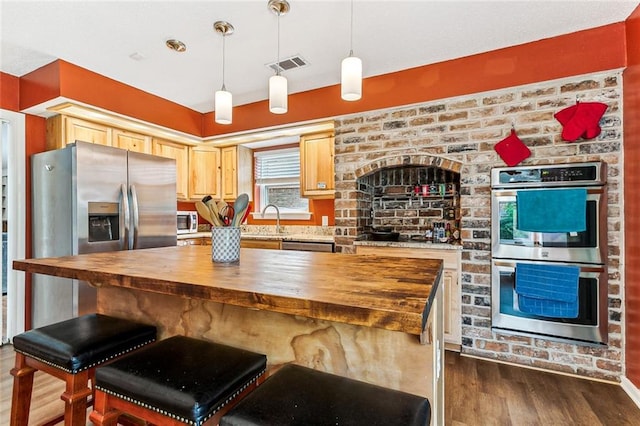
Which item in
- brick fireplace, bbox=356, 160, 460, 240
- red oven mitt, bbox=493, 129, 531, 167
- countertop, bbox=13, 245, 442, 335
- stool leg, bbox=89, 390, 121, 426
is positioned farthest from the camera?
brick fireplace, bbox=356, 160, 460, 240

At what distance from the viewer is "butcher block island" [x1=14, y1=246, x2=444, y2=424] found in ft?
Answer: 2.70

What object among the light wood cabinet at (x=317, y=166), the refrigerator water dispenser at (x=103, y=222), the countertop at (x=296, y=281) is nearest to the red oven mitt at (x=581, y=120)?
the countertop at (x=296, y=281)

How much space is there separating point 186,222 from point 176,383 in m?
3.57

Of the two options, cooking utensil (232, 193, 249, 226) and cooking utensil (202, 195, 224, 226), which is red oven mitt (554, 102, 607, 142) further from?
cooking utensil (202, 195, 224, 226)

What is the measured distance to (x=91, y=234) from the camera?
2.70 meters

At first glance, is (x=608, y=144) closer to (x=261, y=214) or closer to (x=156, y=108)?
(x=261, y=214)

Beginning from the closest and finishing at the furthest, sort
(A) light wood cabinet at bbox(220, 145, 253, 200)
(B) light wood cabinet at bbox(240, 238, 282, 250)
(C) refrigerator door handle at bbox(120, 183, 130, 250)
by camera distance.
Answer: (C) refrigerator door handle at bbox(120, 183, 130, 250)
(B) light wood cabinet at bbox(240, 238, 282, 250)
(A) light wood cabinet at bbox(220, 145, 253, 200)

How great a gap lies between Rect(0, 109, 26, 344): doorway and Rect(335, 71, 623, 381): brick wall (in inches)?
123

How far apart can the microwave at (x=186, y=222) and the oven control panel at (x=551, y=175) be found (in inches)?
144

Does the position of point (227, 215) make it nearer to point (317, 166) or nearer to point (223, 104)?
point (223, 104)

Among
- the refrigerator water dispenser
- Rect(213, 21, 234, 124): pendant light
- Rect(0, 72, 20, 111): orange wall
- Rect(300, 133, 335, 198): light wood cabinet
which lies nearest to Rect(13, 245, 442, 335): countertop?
Rect(213, 21, 234, 124): pendant light

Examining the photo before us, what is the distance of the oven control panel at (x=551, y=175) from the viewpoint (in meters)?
2.29

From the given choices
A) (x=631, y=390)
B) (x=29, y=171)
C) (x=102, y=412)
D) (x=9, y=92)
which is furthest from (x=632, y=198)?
(x=9, y=92)

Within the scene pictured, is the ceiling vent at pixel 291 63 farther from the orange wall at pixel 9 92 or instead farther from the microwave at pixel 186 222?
the orange wall at pixel 9 92
